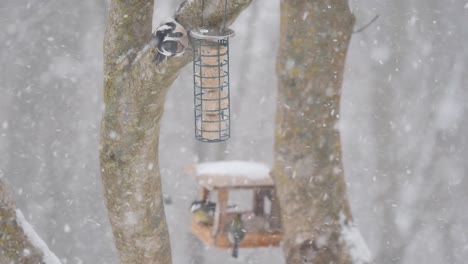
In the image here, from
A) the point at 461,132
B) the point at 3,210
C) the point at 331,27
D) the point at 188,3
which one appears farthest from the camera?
the point at 461,132

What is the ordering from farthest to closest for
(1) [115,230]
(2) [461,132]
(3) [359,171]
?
1. (3) [359,171]
2. (2) [461,132]
3. (1) [115,230]

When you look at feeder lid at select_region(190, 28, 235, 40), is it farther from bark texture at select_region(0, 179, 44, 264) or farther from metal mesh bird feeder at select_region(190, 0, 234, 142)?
bark texture at select_region(0, 179, 44, 264)

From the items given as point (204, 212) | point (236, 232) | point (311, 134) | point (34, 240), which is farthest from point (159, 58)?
point (204, 212)

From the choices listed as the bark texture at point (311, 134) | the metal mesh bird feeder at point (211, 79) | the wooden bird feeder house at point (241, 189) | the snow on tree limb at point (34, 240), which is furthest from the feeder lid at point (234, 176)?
the snow on tree limb at point (34, 240)

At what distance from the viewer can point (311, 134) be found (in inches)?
156

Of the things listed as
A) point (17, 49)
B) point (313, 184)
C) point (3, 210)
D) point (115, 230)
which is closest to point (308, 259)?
point (313, 184)

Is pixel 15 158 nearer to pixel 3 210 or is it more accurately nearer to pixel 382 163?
pixel 382 163

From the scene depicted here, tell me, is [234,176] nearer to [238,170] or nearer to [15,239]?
[238,170]

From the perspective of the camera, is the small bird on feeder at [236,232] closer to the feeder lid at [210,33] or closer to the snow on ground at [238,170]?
the snow on ground at [238,170]

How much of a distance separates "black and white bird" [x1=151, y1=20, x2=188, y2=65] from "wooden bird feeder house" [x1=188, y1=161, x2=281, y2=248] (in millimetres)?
1793

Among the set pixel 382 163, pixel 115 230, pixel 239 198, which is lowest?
pixel 239 198

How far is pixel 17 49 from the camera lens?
942 centimetres

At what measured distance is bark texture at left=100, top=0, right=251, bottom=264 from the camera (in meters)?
2.78

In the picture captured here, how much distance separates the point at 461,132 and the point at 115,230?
6.98m
